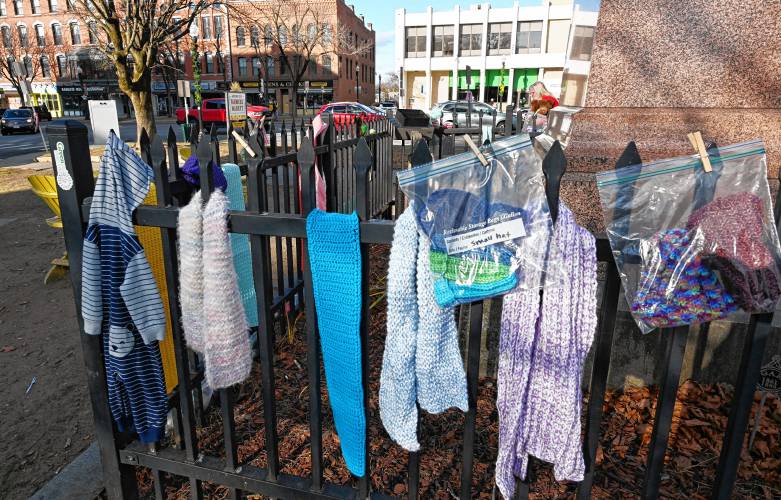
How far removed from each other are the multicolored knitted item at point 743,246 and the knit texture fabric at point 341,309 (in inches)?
37.0

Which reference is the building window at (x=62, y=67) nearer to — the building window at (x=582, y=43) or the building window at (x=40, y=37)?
the building window at (x=40, y=37)

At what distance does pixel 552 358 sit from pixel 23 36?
70794mm

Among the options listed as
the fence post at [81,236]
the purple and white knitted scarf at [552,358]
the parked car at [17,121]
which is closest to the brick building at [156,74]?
the parked car at [17,121]

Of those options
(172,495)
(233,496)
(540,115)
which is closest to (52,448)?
(172,495)

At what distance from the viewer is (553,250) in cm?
133

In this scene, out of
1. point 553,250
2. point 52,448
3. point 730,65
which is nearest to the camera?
point 553,250

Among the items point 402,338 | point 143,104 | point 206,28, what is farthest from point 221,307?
point 206,28

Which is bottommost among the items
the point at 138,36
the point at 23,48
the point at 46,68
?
the point at 138,36

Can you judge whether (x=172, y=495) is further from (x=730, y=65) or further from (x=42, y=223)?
(x=42, y=223)

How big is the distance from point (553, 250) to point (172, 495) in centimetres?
211

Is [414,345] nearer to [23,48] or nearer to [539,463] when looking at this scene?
[539,463]

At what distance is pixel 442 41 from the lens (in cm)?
5469

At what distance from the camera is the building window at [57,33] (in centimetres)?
5469

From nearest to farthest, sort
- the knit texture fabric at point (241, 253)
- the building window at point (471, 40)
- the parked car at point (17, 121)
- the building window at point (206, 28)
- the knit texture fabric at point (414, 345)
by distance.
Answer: the knit texture fabric at point (414, 345) → the knit texture fabric at point (241, 253) → the parked car at point (17, 121) → the building window at point (206, 28) → the building window at point (471, 40)
